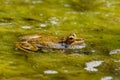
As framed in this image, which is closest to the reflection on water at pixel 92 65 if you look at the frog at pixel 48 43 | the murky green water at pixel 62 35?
the murky green water at pixel 62 35

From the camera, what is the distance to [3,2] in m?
69.6

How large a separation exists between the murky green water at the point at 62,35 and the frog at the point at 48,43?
2.53ft

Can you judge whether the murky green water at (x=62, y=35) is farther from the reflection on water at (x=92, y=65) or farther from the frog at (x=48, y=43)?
the frog at (x=48, y=43)

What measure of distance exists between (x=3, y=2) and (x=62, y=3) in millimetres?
10666

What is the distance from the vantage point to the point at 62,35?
47.8 m

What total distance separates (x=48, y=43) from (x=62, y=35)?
5985mm

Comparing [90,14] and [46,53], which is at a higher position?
[90,14]

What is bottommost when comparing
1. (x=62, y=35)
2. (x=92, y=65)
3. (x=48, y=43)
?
(x=92, y=65)

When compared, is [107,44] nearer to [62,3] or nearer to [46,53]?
[46,53]

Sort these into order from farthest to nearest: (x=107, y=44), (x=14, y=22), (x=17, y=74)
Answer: (x=14, y=22)
(x=107, y=44)
(x=17, y=74)

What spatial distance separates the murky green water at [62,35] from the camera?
35.2 metres

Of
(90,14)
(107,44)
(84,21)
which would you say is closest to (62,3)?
(90,14)

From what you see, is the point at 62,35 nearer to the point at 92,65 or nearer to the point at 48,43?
the point at 48,43

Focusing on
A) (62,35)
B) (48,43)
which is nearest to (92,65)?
(48,43)
